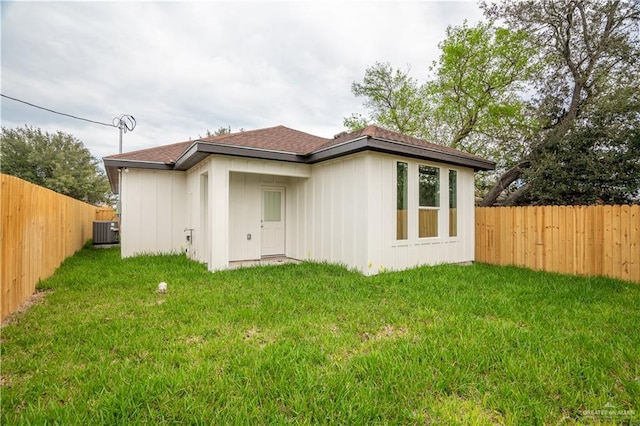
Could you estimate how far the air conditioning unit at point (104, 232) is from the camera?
10.6 metres

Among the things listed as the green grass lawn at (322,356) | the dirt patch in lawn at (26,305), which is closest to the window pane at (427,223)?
the green grass lawn at (322,356)

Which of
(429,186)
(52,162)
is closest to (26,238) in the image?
(429,186)

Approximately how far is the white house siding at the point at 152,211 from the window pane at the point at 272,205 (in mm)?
2695

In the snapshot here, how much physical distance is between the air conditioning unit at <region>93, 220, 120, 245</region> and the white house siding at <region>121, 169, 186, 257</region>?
3.63 meters

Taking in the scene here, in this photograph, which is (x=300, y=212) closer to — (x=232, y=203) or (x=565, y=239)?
(x=232, y=203)

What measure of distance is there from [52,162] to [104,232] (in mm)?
16837

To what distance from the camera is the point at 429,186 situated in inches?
269

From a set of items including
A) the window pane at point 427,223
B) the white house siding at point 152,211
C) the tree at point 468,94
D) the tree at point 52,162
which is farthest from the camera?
the tree at point 52,162

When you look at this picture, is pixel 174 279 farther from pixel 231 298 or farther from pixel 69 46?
pixel 69 46

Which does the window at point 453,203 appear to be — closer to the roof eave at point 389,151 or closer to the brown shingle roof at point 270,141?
the roof eave at point 389,151

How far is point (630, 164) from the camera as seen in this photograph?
25.0 feet

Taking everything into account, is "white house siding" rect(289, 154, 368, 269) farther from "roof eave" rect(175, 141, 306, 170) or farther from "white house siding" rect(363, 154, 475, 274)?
"roof eave" rect(175, 141, 306, 170)

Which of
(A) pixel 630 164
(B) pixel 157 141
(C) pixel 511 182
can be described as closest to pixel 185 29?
(A) pixel 630 164

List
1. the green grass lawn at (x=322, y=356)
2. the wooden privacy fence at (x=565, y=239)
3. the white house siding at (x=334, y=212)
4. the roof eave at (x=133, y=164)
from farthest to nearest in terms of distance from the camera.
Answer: the roof eave at (x=133, y=164)
the white house siding at (x=334, y=212)
the wooden privacy fence at (x=565, y=239)
the green grass lawn at (x=322, y=356)
